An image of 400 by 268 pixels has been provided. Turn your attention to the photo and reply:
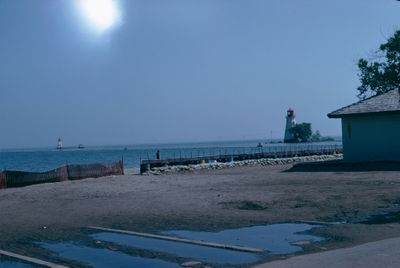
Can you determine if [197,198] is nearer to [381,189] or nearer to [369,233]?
[381,189]

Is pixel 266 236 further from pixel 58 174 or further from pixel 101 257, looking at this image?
pixel 58 174

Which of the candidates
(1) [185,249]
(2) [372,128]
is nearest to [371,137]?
(2) [372,128]

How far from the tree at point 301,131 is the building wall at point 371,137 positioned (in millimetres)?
110535

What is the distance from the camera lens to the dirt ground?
1406 centimetres

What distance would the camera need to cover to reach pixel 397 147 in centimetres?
3400

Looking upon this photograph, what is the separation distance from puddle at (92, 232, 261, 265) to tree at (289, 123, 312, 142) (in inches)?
5318

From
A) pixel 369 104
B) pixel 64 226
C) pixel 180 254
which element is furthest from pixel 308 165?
pixel 180 254

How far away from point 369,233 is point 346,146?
24490mm

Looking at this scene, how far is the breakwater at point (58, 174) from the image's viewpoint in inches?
1287

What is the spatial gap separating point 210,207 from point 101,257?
746 cm

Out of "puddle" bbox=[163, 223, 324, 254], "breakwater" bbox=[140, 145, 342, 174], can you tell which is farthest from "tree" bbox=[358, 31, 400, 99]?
"puddle" bbox=[163, 223, 324, 254]

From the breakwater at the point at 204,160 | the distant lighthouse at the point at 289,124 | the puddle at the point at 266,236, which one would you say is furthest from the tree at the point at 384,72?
the distant lighthouse at the point at 289,124

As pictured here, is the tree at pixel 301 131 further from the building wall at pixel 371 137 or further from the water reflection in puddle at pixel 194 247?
the water reflection in puddle at pixel 194 247

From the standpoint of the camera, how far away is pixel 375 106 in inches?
1385
